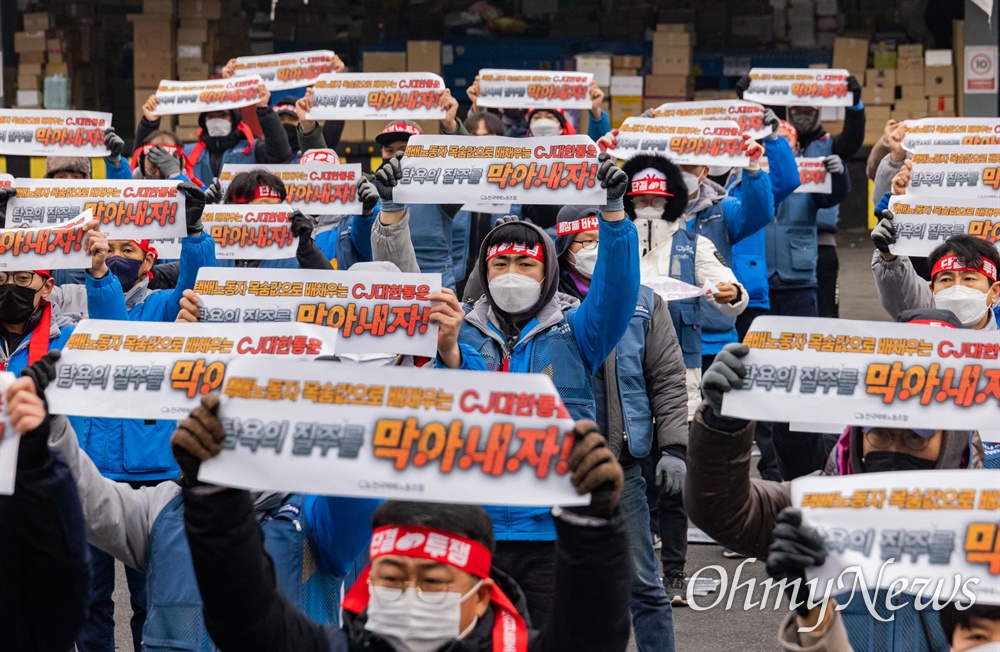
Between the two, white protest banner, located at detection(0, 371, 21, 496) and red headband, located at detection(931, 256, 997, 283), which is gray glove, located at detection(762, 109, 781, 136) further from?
white protest banner, located at detection(0, 371, 21, 496)

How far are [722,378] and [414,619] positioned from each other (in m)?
0.94

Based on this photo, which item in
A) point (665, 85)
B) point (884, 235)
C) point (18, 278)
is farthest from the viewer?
point (665, 85)

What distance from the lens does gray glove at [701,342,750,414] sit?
10.9ft

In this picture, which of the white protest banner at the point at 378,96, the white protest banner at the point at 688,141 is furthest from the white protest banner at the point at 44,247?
the white protest banner at the point at 378,96

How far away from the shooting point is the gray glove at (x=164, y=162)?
798cm

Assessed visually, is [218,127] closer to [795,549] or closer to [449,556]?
[449,556]

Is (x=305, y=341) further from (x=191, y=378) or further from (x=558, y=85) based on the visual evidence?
(x=558, y=85)

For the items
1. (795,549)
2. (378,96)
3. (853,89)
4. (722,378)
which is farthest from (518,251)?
(853,89)

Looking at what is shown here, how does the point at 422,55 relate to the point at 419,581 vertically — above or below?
above

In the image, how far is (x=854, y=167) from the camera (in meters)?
18.2

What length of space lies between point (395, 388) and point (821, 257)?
767 centimetres

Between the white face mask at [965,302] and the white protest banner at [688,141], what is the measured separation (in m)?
2.22

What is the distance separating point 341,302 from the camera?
5055mm

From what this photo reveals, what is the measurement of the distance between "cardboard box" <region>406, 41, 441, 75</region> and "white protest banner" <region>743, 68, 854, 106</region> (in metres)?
7.42
